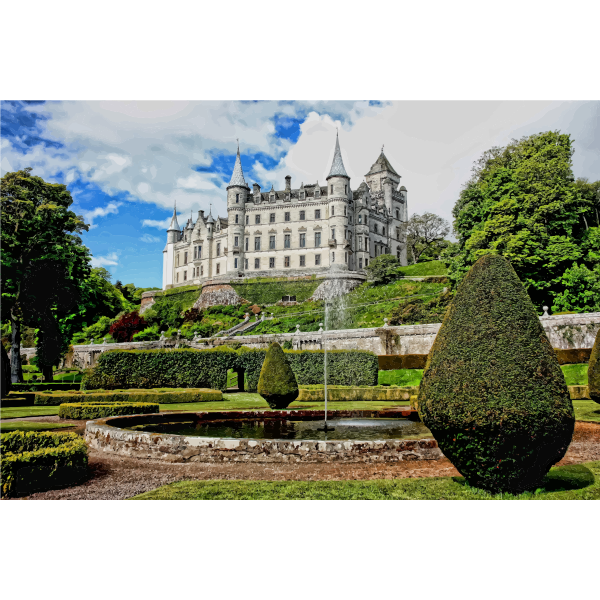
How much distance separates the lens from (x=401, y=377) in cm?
2364

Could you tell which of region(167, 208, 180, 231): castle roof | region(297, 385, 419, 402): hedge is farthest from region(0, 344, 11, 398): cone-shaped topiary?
region(167, 208, 180, 231): castle roof

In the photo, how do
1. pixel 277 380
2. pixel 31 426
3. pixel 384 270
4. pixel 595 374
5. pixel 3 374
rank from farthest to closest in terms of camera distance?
pixel 384 270 < pixel 277 380 < pixel 3 374 < pixel 595 374 < pixel 31 426

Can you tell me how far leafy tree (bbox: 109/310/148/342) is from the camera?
38.7 m

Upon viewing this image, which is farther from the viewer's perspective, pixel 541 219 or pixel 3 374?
pixel 541 219

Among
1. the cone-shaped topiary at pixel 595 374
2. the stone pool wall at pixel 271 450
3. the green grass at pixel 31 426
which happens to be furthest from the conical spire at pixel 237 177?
Answer: the stone pool wall at pixel 271 450

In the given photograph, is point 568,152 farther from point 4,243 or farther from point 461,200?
point 4,243

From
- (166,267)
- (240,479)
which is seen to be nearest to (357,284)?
(166,267)

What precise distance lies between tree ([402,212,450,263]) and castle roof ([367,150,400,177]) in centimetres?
794

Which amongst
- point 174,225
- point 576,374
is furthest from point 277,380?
point 174,225

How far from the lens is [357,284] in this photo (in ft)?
164

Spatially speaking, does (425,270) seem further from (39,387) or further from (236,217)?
(39,387)

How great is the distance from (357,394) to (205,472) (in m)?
12.3

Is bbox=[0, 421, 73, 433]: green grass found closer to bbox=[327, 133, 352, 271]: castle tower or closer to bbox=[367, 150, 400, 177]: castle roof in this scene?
bbox=[327, 133, 352, 271]: castle tower

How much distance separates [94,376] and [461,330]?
19127 millimetres
